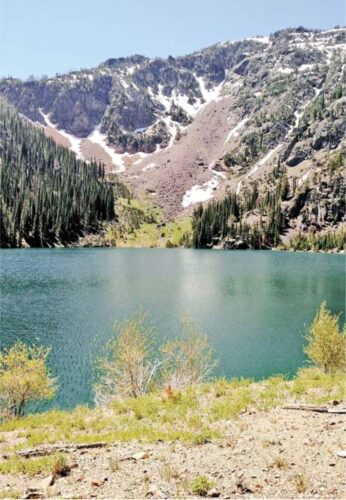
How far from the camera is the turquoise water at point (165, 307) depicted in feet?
153

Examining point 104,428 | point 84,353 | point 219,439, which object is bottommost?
point 84,353

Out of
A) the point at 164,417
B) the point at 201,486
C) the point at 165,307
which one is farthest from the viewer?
the point at 165,307

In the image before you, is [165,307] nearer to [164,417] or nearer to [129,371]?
[129,371]

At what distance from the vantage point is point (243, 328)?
61.8 m

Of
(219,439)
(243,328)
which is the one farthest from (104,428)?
(243,328)

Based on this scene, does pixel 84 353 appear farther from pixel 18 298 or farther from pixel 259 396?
pixel 18 298

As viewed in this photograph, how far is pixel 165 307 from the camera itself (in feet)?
245

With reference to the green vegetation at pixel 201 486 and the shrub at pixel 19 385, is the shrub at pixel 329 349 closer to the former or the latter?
the shrub at pixel 19 385

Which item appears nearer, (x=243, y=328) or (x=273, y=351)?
(x=273, y=351)

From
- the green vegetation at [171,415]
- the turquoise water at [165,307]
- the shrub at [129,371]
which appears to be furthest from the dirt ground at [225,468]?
the turquoise water at [165,307]

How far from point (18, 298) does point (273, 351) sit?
51.2 metres

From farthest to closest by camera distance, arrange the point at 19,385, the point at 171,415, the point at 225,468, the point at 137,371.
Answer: the point at 137,371
the point at 19,385
the point at 171,415
the point at 225,468

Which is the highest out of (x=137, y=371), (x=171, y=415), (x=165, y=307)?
(x=171, y=415)

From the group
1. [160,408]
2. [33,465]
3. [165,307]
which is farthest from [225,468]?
[165,307]
